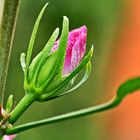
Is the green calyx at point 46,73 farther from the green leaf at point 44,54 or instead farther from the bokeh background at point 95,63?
the bokeh background at point 95,63

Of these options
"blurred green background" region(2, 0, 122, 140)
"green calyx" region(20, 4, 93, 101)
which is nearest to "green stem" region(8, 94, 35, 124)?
"green calyx" region(20, 4, 93, 101)

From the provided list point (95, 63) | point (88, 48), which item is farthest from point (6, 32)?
point (95, 63)

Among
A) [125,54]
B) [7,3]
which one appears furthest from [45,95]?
[125,54]

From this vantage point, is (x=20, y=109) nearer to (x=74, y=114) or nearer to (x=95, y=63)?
(x=74, y=114)

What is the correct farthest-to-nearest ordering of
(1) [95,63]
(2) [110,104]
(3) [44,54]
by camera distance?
(1) [95,63] → (3) [44,54] → (2) [110,104]

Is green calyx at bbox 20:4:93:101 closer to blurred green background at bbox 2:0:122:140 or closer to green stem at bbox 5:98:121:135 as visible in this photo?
green stem at bbox 5:98:121:135

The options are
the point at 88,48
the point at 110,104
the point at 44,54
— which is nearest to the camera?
the point at 110,104

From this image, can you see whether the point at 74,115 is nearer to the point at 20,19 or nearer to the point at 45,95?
the point at 45,95
